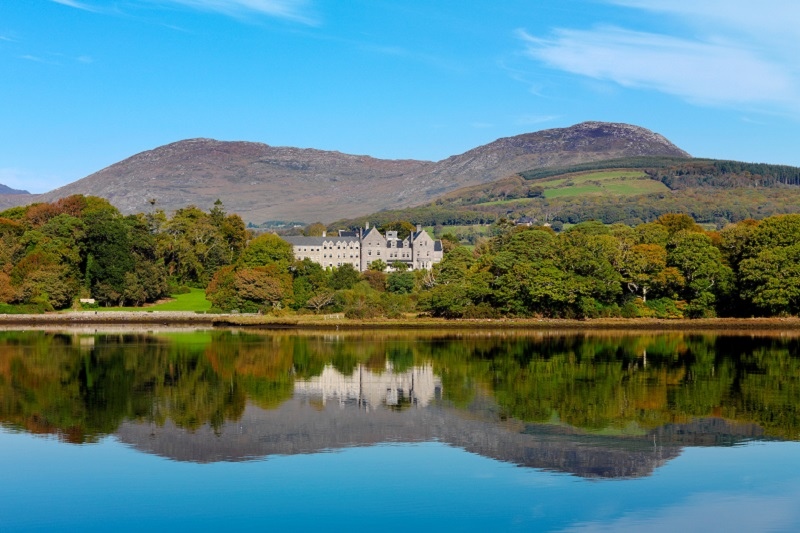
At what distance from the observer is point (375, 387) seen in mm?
31094

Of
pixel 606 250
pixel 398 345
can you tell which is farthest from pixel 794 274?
pixel 398 345

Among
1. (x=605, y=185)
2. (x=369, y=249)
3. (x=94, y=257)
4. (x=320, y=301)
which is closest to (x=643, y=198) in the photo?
(x=605, y=185)

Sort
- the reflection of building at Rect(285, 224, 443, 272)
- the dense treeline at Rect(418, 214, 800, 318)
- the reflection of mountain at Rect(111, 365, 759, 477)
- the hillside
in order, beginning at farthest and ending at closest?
1. the hillside
2. the reflection of building at Rect(285, 224, 443, 272)
3. the dense treeline at Rect(418, 214, 800, 318)
4. the reflection of mountain at Rect(111, 365, 759, 477)

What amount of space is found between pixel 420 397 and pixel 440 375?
5.08 m

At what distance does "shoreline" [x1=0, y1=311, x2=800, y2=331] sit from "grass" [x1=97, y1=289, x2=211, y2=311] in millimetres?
3941

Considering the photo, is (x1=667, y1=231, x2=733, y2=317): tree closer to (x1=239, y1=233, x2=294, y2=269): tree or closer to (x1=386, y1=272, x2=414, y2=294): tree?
(x1=386, y1=272, x2=414, y2=294): tree

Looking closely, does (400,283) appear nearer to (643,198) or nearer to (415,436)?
(415,436)

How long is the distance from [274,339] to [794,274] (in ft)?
95.4

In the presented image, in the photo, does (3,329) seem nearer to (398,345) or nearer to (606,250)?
(398,345)

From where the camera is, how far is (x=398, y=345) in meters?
45.8

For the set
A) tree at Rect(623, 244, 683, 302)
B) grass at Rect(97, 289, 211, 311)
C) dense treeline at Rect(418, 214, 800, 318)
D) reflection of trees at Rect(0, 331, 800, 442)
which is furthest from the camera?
grass at Rect(97, 289, 211, 311)

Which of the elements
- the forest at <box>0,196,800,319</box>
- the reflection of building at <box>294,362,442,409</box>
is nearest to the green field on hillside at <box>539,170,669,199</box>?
the forest at <box>0,196,800,319</box>

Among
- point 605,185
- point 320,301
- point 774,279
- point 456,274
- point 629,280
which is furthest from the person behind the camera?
point 605,185

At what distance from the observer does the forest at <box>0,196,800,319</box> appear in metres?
58.1
